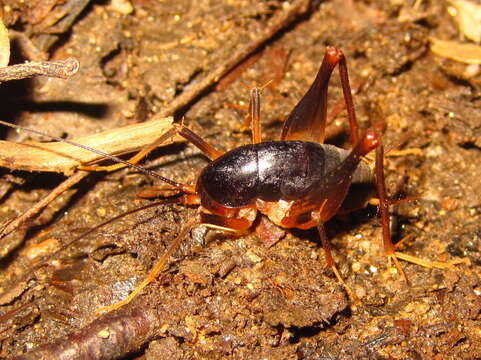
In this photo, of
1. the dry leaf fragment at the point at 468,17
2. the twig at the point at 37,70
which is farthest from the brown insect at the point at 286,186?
the dry leaf fragment at the point at 468,17

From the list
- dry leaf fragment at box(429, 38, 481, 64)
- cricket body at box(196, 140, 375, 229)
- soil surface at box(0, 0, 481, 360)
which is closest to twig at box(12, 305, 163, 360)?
soil surface at box(0, 0, 481, 360)

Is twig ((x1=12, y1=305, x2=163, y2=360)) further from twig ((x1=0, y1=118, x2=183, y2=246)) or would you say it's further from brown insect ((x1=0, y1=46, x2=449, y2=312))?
twig ((x1=0, y1=118, x2=183, y2=246))

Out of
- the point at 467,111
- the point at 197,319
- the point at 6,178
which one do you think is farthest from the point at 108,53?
the point at 467,111

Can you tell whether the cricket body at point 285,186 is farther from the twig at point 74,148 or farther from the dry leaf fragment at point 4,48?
the dry leaf fragment at point 4,48

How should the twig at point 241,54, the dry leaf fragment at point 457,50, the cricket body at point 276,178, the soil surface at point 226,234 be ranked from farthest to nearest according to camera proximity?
1. the dry leaf fragment at point 457,50
2. the twig at point 241,54
3. the cricket body at point 276,178
4. the soil surface at point 226,234

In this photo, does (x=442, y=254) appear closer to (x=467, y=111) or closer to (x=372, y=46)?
(x=467, y=111)
